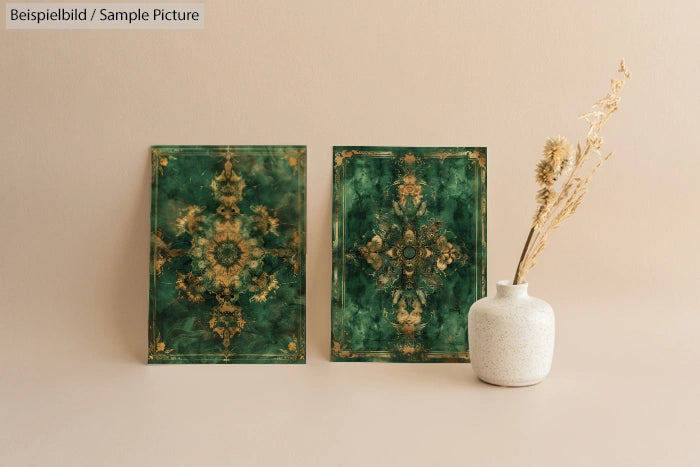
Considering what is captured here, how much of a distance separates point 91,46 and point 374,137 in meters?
0.79

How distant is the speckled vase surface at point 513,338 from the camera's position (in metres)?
1.22

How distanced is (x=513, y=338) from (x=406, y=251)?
0.37m

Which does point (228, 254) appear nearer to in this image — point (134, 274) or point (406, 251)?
point (134, 274)

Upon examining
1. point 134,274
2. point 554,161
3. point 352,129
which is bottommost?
point 134,274

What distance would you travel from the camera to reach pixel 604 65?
1.54 metres

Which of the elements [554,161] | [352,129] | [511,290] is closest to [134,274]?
[352,129]

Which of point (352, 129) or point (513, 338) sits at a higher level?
point (352, 129)

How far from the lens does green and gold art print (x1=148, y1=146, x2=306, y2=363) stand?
1.44 metres

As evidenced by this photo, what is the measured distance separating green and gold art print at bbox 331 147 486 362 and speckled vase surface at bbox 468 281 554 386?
0.19 m

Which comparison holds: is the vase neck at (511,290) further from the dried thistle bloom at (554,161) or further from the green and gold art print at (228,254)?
the green and gold art print at (228,254)

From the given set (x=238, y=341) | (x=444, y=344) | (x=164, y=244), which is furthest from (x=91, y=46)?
(x=444, y=344)

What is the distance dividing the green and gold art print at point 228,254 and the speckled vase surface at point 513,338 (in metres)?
0.46

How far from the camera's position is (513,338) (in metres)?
1.21

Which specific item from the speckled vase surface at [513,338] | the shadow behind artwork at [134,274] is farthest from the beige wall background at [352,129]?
the speckled vase surface at [513,338]
